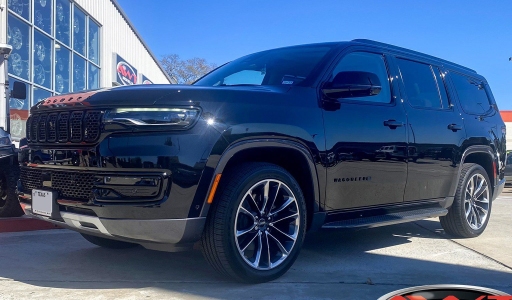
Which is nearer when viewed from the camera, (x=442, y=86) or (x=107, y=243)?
(x=107, y=243)

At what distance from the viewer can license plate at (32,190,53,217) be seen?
137 inches

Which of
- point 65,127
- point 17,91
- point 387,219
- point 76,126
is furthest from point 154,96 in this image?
point 17,91

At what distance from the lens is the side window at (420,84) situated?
502 cm

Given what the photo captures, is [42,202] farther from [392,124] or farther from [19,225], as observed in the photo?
[392,124]

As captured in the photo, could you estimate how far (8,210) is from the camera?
5973mm

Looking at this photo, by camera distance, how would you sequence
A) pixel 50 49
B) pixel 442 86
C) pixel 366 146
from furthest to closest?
pixel 50 49, pixel 442 86, pixel 366 146

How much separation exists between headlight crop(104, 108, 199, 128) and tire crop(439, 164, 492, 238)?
3.47 m

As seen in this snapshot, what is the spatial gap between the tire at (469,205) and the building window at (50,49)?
7.87 m

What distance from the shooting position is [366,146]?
13.9 feet

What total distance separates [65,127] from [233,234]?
1.32 m

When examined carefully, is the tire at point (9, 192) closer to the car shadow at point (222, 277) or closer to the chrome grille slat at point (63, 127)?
the car shadow at point (222, 277)

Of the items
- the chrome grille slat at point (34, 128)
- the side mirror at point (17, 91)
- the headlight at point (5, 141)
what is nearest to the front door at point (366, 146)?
the chrome grille slat at point (34, 128)

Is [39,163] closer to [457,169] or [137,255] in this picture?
[137,255]

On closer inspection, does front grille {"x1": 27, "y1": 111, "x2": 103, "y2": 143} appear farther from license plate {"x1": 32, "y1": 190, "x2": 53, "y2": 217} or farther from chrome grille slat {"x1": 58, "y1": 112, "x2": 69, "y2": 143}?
license plate {"x1": 32, "y1": 190, "x2": 53, "y2": 217}
